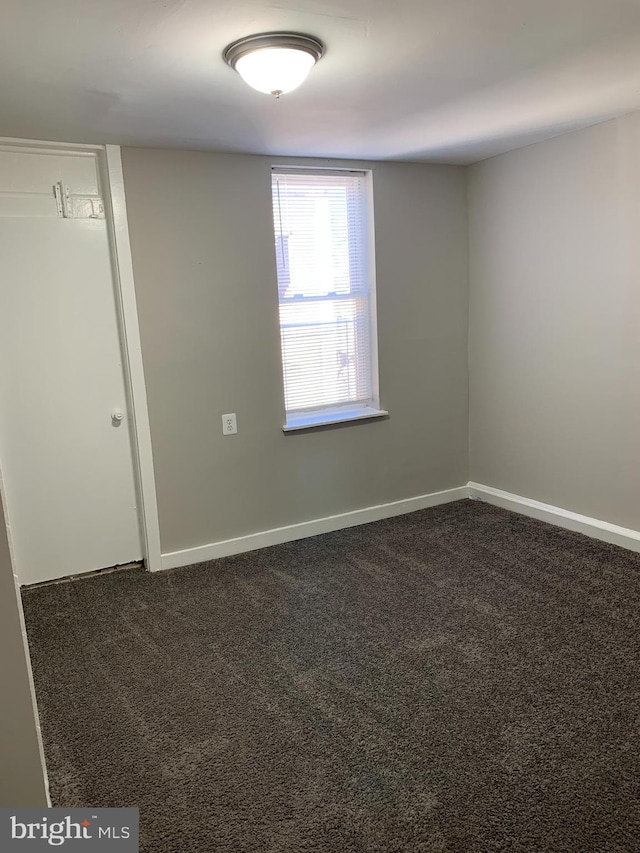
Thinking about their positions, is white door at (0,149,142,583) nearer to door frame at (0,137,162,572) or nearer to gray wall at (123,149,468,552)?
door frame at (0,137,162,572)

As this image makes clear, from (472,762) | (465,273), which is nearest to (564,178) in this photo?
(465,273)

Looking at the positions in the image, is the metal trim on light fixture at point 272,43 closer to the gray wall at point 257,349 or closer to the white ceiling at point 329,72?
the white ceiling at point 329,72

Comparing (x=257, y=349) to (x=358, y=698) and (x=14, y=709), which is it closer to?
(x=358, y=698)

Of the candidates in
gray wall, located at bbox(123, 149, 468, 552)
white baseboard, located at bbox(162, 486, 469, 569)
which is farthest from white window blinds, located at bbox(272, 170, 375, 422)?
white baseboard, located at bbox(162, 486, 469, 569)

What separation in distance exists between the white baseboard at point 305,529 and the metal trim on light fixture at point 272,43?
8.30ft

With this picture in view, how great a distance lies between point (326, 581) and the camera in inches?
130

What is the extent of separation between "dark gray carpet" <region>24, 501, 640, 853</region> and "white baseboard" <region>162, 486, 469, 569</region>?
104 millimetres

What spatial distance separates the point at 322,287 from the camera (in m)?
3.87

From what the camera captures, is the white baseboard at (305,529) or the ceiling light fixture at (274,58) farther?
the white baseboard at (305,529)

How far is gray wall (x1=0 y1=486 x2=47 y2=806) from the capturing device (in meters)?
1.27

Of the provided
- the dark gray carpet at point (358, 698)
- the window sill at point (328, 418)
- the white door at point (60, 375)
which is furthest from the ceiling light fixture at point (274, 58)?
the dark gray carpet at point (358, 698)

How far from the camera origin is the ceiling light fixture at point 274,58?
6.35 feet

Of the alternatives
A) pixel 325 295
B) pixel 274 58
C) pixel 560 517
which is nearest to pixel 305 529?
pixel 325 295

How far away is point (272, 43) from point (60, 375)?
2.02 meters
